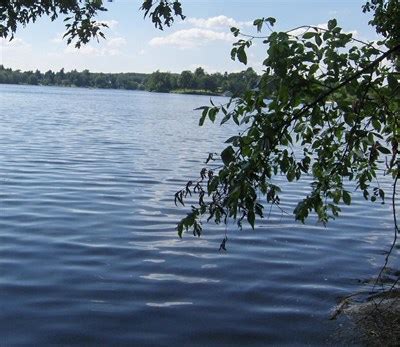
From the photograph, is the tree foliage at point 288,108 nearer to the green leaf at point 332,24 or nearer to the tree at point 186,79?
the green leaf at point 332,24

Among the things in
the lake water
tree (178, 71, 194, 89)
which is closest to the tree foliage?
the lake water

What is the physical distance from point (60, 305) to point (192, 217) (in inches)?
152

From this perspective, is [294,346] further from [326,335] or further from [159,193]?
[159,193]

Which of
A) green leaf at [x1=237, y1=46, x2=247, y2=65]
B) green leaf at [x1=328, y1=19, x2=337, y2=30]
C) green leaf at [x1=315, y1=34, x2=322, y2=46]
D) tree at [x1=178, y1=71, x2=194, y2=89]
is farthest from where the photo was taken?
tree at [x1=178, y1=71, x2=194, y2=89]

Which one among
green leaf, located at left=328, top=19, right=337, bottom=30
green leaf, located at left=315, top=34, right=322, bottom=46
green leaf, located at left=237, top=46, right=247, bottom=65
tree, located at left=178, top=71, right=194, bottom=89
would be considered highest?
tree, located at left=178, top=71, right=194, bottom=89

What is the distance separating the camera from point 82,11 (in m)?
6.13

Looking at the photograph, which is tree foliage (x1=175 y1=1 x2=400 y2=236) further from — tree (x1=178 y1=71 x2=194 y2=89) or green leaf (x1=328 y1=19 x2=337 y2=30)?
tree (x1=178 y1=71 x2=194 y2=89)

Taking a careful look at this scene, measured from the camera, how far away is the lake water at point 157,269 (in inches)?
271

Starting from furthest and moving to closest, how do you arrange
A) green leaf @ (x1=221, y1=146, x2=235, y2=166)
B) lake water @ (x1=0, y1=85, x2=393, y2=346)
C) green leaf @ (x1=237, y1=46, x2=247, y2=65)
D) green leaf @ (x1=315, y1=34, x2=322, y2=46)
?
lake water @ (x1=0, y1=85, x2=393, y2=346) → green leaf @ (x1=315, y1=34, x2=322, y2=46) → green leaf @ (x1=237, y1=46, x2=247, y2=65) → green leaf @ (x1=221, y1=146, x2=235, y2=166)

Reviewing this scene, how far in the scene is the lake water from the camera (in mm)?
6883

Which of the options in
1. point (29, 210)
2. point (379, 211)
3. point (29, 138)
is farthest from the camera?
point (29, 138)

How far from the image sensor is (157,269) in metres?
9.16

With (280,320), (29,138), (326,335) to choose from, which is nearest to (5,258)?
(280,320)

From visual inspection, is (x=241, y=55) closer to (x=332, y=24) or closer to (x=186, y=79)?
(x=332, y=24)
